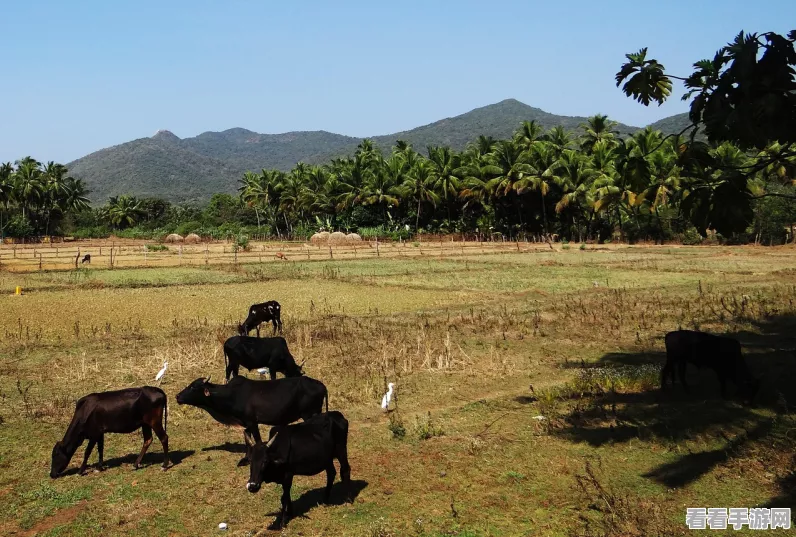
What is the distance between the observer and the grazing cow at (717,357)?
12.2 m

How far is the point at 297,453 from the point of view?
802 cm

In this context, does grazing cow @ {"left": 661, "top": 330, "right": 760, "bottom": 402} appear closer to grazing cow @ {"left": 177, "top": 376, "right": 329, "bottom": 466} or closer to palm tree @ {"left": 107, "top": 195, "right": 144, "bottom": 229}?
grazing cow @ {"left": 177, "top": 376, "right": 329, "bottom": 466}

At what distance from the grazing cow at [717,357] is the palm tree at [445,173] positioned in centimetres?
6742

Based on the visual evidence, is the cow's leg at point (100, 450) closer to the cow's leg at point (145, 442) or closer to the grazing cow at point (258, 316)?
the cow's leg at point (145, 442)

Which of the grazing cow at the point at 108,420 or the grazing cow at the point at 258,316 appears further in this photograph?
the grazing cow at the point at 258,316

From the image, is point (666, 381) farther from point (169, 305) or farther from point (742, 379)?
point (169, 305)

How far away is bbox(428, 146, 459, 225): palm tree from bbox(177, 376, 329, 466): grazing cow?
70697mm

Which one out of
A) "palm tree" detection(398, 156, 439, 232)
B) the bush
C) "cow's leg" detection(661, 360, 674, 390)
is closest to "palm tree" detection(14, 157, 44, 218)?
"palm tree" detection(398, 156, 439, 232)

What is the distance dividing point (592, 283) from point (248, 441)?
2741 cm

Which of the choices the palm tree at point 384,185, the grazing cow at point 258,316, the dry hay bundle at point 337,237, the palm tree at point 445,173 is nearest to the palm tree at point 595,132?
the palm tree at point 445,173

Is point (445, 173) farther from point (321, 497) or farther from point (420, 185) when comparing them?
point (321, 497)

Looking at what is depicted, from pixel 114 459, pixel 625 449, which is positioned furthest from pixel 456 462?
pixel 114 459

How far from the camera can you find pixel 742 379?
1219 cm

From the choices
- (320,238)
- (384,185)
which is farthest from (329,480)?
(384,185)
